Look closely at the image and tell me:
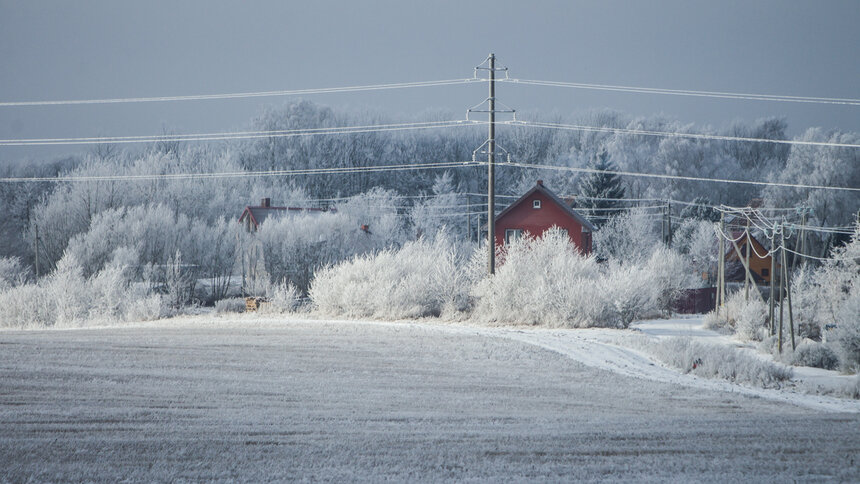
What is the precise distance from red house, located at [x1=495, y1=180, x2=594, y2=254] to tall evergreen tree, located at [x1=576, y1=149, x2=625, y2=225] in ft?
32.4

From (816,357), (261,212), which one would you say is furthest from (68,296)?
(816,357)

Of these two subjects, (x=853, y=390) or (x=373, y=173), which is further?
(x=373, y=173)

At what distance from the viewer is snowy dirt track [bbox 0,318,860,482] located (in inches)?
323

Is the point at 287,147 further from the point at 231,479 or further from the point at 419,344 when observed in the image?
the point at 231,479

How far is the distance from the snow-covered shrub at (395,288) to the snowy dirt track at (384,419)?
977 cm

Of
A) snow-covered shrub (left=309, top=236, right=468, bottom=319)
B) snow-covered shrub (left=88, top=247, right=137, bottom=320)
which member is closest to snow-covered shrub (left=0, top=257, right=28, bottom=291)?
snow-covered shrub (left=88, top=247, right=137, bottom=320)

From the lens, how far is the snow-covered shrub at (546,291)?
82.5 ft

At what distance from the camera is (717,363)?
1653 cm

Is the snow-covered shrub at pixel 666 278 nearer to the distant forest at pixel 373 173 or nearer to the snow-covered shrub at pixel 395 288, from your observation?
the snow-covered shrub at pixel 395 288

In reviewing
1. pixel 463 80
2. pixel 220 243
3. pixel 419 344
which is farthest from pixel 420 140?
pixel 419 344

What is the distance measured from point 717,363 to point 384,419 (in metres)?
8.94

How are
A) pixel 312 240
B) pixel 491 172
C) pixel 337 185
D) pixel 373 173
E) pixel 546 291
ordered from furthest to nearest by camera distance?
1. pixel 373 173
2. pixel 337 185
3. pixel 312 240
4. pixel 491 172
5. pixel 546 291

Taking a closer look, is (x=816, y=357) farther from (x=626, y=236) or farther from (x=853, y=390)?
(x=626, y=236)

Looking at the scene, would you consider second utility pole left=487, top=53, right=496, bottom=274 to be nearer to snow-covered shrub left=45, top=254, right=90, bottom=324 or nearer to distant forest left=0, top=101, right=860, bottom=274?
snow-covered shrub left=45, top=254, right=90, bottom=324
